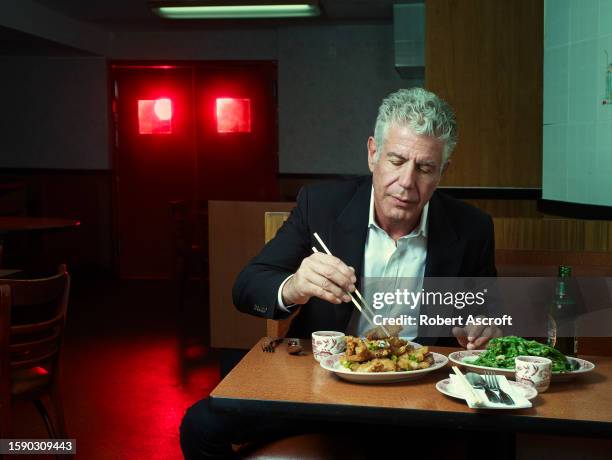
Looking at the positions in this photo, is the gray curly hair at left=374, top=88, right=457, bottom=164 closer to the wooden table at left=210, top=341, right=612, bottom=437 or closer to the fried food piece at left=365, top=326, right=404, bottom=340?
the fried food piece at left=365, top=326, right=404, bottom=340

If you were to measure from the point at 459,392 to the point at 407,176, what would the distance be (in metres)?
0.72

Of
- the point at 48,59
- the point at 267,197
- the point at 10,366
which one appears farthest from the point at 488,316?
the point at 48,59

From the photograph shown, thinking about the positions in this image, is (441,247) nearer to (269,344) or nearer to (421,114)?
(421,114)

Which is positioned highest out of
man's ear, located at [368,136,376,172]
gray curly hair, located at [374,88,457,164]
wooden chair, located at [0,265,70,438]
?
gray curly hair, located at [374,88,457,164]

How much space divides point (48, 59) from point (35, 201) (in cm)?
166

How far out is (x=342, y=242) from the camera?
7.45 feet

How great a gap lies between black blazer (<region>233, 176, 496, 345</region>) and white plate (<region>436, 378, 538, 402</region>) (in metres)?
0.58

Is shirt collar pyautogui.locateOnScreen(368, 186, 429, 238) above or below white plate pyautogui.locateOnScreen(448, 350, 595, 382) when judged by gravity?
above

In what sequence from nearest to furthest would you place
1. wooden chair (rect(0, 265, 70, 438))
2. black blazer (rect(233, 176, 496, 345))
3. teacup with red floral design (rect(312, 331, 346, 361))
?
1. teacup with red floral design (rect(312, 331, 346, 361))
2. black blazer (rect(233, 176, 496, 345))
3. wooden chair (rect(0, 265, 70, 438))

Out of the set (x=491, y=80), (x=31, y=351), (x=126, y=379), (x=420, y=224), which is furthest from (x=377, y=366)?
(x=126, y=379)

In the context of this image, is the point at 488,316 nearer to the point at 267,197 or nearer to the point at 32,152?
the point at 267,197

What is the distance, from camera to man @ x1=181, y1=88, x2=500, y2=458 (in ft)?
6.39

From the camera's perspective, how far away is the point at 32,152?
905 cm

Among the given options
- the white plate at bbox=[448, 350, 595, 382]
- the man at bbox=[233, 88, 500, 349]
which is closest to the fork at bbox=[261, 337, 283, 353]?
the man at bbox=[233, 88, 500, 349]
